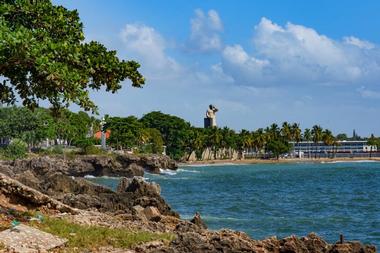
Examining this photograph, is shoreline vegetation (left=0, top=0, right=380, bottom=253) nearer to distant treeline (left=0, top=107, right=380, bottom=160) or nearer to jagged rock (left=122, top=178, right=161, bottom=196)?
jagged rock (left=122, top=178, right=161, bottom=196)

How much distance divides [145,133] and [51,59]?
5537 inches

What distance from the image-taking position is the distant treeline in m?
115

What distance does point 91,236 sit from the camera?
1677 centimetres

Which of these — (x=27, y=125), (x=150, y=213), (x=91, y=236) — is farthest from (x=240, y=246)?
(x=27, y=125)

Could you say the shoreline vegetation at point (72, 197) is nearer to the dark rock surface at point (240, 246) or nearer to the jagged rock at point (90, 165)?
the dark rock surface at point (240, 246)

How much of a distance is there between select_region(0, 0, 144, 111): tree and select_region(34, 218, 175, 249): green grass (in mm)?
3443

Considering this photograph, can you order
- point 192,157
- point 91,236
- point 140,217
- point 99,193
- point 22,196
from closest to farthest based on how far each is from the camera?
point 91,236 < point 22,196 < point 140,217 < point 99,193 < point 192,157

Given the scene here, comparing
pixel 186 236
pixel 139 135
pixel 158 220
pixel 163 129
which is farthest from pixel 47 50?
pixel 163 129

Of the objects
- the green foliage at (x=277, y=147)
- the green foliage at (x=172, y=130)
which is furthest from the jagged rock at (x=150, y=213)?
the green foliage at (x=277, y=147)

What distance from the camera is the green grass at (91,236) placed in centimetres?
1611

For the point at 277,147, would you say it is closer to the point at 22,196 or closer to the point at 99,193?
the point at 99,193

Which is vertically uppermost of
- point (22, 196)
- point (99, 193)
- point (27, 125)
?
point (27, 125)

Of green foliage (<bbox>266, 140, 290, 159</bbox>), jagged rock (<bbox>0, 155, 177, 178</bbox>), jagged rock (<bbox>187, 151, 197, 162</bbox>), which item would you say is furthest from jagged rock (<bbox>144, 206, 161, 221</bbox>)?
green foliage (<bbox>266, 140, 290, 159</bbox>)

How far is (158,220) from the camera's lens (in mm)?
25078
